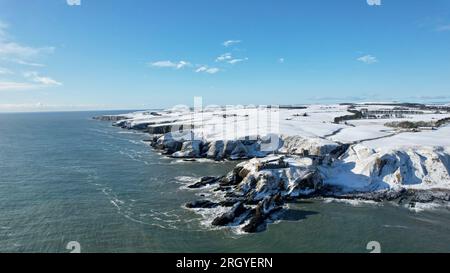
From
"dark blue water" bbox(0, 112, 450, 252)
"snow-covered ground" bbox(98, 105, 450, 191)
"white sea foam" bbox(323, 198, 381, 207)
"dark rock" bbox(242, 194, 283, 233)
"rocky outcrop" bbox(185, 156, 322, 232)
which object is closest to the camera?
"dark blue water" bbox(0, 112, 450, 252)

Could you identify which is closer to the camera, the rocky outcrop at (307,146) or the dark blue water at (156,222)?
the dark blue water at (156,222)

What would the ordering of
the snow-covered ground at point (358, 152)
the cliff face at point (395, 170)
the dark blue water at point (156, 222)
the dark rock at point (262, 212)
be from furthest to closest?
the snow-covered ground at point (358, 152)
the cliff face at point (395, 170)
the dark rock at point (262, 212)
the dark blue water at point (156, 222)

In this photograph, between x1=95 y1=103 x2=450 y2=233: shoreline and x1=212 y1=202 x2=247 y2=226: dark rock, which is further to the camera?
x1=95 y1=103 x2=450 y2=233: shoreline

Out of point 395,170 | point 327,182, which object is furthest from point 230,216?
point 395,170

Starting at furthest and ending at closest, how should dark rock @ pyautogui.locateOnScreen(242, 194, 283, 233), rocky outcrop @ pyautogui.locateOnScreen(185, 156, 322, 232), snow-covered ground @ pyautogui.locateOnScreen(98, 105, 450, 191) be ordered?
snow-covered ground @ pyautogui.locateOnScreen(98, 105, 450, 191)
rocky outcrop @ pyautogui.locateOnScreen(185, 156, 322, 232)
dark rock @ pyautogui.locateOnScreen(242, 194, 283, 233)

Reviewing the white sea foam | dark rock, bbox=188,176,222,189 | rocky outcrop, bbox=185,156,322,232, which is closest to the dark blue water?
the white sea foam

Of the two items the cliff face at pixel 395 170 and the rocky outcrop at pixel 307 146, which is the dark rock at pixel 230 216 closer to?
the cliff face at pixel 395 170

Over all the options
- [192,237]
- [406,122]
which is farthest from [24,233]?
[406,122]

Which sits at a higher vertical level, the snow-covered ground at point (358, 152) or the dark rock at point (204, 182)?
the snow-covered ground at point (358, 152)

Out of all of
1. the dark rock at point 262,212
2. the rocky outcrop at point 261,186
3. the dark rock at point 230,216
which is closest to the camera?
the dark rock at point 262,212

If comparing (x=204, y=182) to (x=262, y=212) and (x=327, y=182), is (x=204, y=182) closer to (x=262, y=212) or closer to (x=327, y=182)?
(x=262, y=212)

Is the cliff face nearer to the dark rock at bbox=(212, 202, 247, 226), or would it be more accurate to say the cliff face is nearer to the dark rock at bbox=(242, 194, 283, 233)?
the dark rock at bbox=(242, 194, 283, 233)

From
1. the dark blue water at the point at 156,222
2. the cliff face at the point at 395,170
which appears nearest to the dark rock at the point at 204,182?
the dark blue water at the point at 156,222
